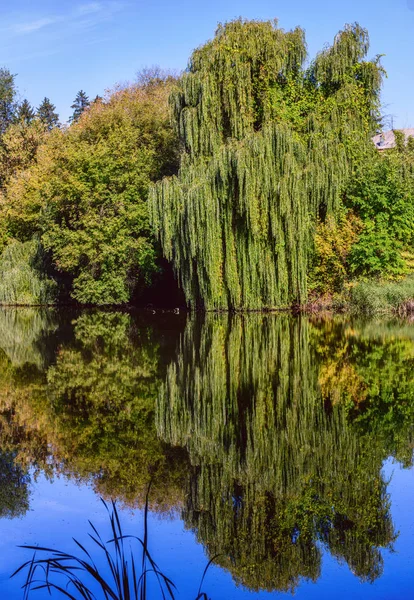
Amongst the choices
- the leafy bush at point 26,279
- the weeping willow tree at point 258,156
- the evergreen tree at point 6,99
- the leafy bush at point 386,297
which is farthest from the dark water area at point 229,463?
the evergreen tree at point 6,99

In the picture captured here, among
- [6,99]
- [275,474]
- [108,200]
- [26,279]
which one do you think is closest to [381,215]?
[108,200]

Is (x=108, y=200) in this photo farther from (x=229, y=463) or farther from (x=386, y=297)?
(x=229, y=463)

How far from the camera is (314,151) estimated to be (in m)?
24.7

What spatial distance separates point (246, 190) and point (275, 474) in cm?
1656

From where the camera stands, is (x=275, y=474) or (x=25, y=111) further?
(x=25, y=111)

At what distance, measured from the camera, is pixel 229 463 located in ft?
24.0

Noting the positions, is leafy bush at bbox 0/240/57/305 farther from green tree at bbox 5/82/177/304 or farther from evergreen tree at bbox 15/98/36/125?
evergreen tree at bbox 15/98/36/125

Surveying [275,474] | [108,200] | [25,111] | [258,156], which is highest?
[25,111]

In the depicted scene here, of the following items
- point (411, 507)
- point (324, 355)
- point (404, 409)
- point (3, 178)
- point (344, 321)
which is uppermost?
point (3, 178)

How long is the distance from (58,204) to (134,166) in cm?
371

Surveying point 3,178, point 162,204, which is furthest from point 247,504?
point 3,178

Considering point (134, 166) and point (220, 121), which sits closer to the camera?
point (220, 121)

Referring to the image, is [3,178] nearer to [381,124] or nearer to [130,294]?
[130,294]

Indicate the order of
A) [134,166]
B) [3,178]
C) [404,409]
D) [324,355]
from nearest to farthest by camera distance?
[404,409]
[324,355]
[134,166]
[3,178]
